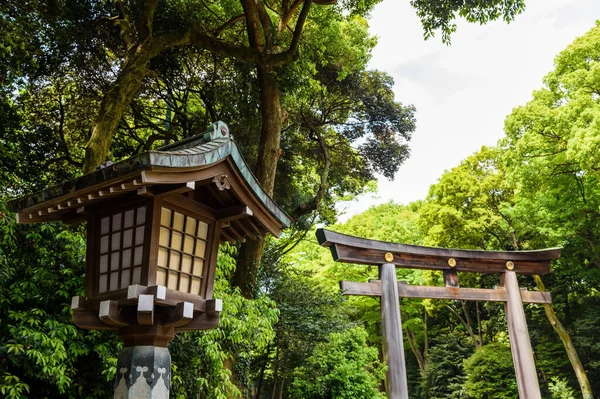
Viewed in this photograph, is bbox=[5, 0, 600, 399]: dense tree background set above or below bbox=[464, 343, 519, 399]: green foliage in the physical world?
above

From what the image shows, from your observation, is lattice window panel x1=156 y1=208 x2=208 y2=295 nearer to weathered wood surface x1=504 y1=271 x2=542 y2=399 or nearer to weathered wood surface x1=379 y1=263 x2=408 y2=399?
weathered wood surface x1=379 y1=263 x2=408 y2=399

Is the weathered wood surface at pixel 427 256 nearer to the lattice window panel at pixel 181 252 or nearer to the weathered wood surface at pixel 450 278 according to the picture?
the weathered wood surface at pixel 450 278

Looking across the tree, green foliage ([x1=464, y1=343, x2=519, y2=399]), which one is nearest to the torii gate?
the tree

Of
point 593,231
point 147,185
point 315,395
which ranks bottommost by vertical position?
point 315,395

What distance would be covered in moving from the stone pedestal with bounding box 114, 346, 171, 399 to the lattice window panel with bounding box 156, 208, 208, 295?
552mm

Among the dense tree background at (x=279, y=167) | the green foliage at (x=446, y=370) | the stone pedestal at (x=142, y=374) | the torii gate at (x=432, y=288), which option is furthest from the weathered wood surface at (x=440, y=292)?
the green foliage at (x=446, y=370)

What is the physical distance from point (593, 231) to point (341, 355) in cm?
982

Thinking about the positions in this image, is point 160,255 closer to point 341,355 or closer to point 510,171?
point 341,355

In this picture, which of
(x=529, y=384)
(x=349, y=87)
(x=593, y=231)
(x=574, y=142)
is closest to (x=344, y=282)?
(x=529, y=384)

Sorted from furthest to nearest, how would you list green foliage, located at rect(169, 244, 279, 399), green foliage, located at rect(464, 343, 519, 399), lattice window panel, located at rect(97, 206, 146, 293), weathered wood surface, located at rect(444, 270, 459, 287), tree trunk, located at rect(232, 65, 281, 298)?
green foliage, located at rect(464, 343, 519, 399), weathered wood surface, located at rect(444, 270, 459, 287), tree trunk, located at rect(232, 65, 281, 298), green foliage, located at rect(169, 244, 279, 399), lattice window panel, located at rect(97, 206, 146, 293)

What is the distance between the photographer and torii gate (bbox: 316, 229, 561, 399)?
779cm

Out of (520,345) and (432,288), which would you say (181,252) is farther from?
(520,345)

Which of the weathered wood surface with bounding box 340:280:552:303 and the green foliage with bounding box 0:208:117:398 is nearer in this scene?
the green foliage with bounding box 0:208:117:398

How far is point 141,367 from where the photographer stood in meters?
3.46
